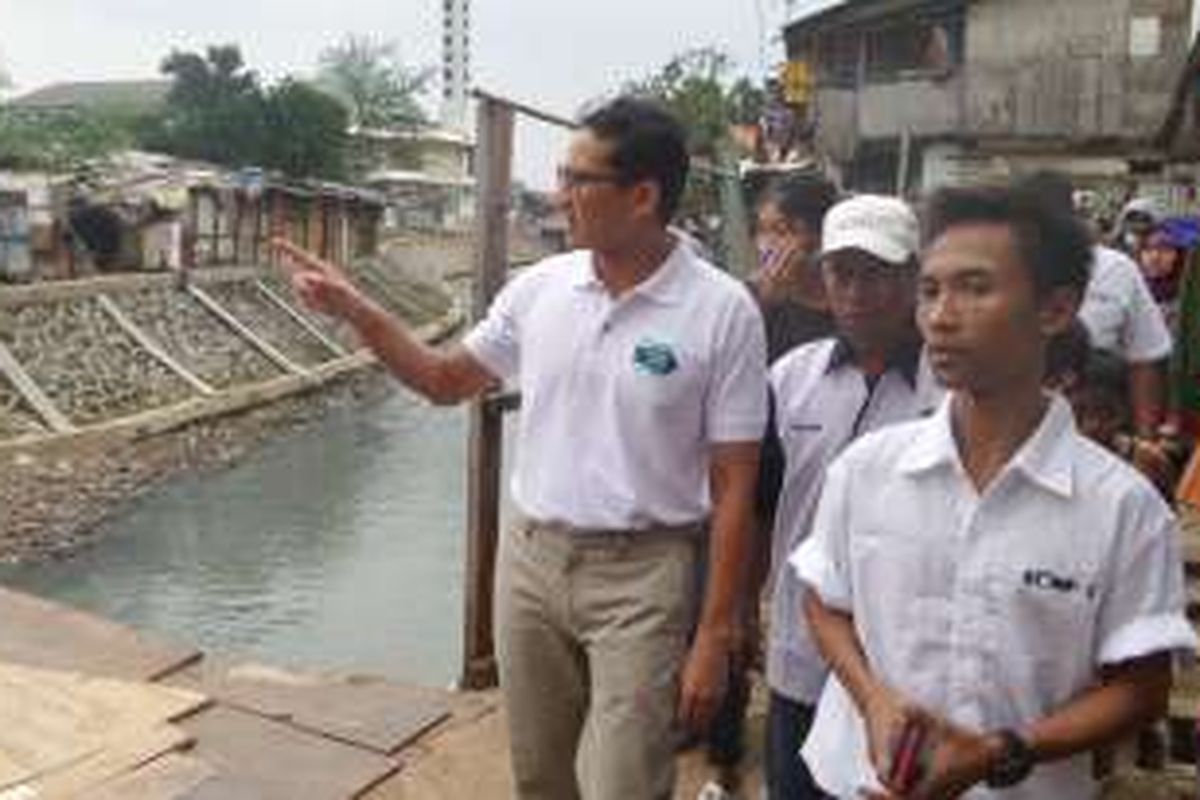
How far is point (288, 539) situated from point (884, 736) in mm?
14954

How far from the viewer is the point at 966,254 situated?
2.11 meters

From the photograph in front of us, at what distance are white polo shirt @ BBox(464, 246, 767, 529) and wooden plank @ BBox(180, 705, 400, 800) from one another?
1.79 metres

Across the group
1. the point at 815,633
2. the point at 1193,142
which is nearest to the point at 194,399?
the point at 1193,142

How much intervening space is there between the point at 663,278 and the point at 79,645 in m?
3.20

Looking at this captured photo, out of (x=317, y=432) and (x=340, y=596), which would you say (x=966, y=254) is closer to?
(x=340, y=596)

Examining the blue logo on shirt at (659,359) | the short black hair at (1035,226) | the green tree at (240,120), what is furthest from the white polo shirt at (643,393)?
the green tree at (240,120)

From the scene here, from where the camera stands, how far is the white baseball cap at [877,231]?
290cm

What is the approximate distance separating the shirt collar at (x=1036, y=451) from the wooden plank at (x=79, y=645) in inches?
146

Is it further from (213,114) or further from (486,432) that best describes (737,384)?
(213,114)

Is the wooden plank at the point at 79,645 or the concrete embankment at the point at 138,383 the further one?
the concrete embankment at the point at 138,383

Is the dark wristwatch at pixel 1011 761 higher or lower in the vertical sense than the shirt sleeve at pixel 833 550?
lower

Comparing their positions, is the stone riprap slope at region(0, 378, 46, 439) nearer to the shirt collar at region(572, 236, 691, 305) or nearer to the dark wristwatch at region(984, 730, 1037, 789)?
the shirt collar at region(572, 236, 691, 305)

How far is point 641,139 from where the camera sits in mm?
3064

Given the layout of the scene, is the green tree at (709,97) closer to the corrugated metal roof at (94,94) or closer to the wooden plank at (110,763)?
the wooden plank at (110,763)
